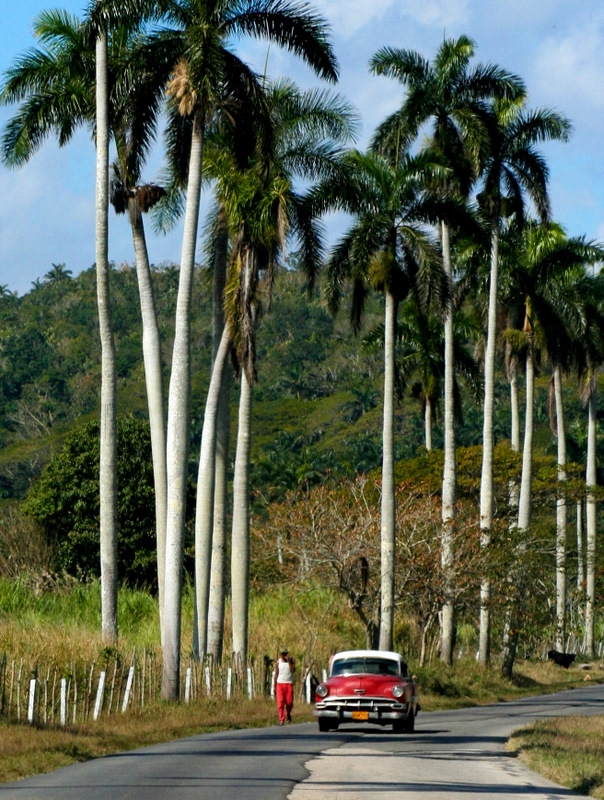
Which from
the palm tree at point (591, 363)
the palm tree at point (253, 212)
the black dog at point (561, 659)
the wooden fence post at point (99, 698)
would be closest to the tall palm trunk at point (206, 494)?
the palm tree at point (253, 212)

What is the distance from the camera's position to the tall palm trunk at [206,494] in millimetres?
33000

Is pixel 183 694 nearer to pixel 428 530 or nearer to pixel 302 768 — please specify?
pixel 302 768

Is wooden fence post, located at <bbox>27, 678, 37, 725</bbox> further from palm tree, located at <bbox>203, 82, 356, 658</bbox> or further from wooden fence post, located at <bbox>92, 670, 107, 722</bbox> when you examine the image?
palm tree, located at <bbox>203, 82, 356, 658</bbox>

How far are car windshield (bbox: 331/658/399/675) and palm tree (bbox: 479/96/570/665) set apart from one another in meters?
20.7

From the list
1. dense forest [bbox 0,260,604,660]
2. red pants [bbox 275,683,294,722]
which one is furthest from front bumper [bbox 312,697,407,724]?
dense forest [bbox 0,260,604,660]

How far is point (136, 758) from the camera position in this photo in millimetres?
17828

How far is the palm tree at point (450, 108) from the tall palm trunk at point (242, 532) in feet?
37.5

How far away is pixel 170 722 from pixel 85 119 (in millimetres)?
17176

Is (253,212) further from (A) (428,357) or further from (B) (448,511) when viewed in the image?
(A) (428,357)

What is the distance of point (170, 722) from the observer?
2420 centimetres

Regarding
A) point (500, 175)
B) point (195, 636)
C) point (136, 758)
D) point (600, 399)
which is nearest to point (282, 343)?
point (600, 399)

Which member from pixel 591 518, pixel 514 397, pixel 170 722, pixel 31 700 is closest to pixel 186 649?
pixel 170 722

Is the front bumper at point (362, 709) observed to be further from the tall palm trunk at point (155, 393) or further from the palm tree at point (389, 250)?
the palm tree at point (389, 250)

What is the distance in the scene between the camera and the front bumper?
24.3 meters
